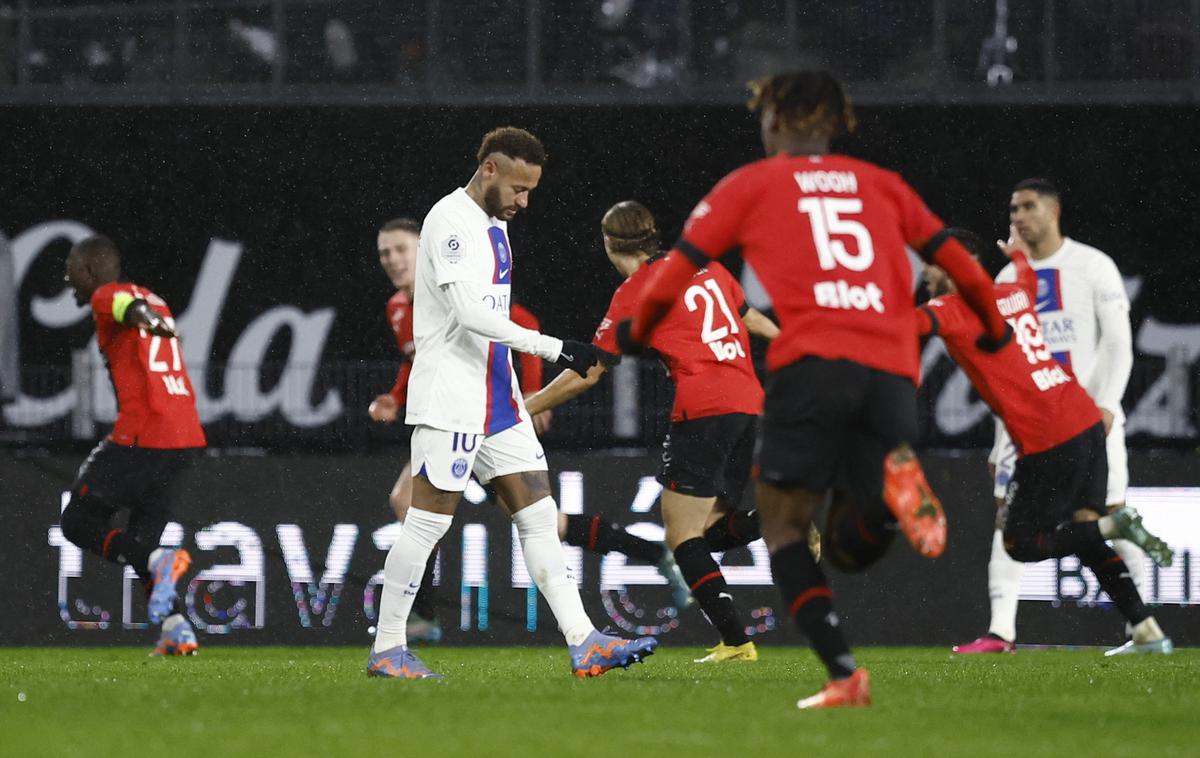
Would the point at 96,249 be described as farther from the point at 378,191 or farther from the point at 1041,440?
the point at 378,191

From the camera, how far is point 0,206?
17.8 meters

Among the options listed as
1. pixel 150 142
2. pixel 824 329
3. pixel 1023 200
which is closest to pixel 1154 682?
pixel 824 329

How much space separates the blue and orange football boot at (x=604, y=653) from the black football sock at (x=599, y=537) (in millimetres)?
2651

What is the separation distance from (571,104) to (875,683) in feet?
40.5

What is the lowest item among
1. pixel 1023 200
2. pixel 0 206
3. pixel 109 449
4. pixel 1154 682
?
pixel 1154 682

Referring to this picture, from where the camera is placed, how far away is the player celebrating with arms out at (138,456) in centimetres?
918

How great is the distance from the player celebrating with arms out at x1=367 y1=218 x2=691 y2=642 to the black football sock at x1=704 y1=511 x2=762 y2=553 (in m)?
0.78

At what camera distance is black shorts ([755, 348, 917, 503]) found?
5.01 metres

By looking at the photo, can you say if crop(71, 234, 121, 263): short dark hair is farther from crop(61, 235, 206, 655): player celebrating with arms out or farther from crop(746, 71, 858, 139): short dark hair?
crop(746, 71, 858, 139): short dark hair

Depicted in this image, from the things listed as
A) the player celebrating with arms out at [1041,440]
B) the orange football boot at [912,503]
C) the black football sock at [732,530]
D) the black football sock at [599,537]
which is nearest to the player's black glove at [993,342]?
the orange football boot at [912,503]

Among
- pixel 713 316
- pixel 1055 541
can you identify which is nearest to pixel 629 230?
pixel 713 316

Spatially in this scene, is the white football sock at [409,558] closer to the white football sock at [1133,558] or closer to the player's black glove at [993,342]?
the player's black glove at [993,342]

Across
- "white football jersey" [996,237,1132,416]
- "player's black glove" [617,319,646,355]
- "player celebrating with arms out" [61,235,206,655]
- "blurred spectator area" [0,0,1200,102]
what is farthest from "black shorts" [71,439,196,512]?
"blurred spectator area" [0,0,1200,102]

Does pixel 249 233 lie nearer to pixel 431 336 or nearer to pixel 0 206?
pixel 0 206
